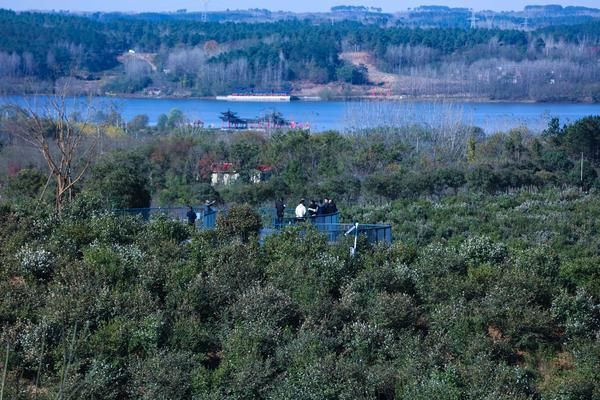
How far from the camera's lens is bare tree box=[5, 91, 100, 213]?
14.3 meters

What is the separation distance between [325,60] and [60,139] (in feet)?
240

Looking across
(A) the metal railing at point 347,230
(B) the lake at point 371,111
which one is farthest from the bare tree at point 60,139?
(B) the lake at point 371,111

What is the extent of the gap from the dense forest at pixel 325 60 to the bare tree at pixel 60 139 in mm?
33000

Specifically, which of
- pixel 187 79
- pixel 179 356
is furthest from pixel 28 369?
pixel 187 79

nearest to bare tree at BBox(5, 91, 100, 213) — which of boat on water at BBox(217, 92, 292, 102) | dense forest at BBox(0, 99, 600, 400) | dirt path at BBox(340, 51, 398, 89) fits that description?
dense forest at BBox(0, 99, 600, 400)

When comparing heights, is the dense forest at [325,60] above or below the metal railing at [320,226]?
below

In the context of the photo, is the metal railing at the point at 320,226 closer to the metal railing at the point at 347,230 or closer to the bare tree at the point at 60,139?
the metal railing at the point at 347,230

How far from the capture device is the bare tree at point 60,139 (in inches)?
562

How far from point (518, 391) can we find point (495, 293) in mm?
1590

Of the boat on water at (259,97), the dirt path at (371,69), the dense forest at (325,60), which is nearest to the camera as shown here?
the dense forest at (325,60)

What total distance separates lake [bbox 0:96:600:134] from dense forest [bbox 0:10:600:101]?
2744 millimetres

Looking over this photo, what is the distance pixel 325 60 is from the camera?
86.6 meters

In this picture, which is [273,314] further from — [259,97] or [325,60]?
[325,60]

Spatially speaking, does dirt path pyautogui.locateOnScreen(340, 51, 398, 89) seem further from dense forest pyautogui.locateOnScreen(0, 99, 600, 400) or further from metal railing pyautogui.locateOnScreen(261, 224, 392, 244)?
dense forest pyautogui.locateOnScreen(0, 99, 600, 400)
